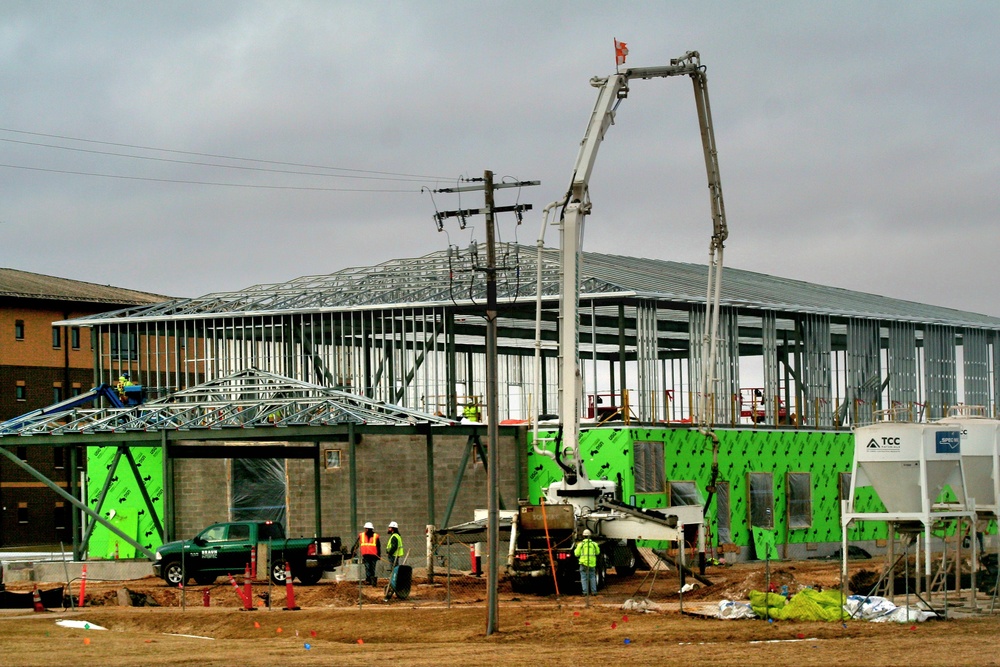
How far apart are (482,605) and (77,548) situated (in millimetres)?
18755

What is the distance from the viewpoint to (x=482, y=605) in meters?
30.7

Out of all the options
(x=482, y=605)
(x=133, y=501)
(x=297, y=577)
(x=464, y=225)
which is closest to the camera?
(x=464, y=225)

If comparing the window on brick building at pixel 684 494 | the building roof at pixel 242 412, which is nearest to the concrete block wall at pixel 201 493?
the building roof at pixel 242 412

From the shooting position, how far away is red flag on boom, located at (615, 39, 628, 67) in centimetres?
3566

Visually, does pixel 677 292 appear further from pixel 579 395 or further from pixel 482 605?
pixel 482 605

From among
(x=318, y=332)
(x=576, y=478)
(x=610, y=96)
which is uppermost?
(x=610, y=96)

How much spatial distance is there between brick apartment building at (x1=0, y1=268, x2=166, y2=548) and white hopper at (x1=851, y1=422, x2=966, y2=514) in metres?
54.6

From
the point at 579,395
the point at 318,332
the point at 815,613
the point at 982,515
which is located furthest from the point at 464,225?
the point at 318,332

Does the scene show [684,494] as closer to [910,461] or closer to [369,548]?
[369,548]

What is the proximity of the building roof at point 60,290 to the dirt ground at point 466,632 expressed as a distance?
1864 inches

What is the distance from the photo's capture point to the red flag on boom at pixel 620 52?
117 feet

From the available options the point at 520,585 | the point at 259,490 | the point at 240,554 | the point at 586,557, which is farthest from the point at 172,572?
the point at 586,557

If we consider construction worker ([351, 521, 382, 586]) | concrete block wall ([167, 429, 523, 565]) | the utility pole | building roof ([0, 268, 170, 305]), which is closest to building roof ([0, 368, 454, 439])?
concrete block wall ([167, 429, 523, 565])

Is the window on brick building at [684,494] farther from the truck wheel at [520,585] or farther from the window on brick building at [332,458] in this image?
the truck wheel at [520,585]
